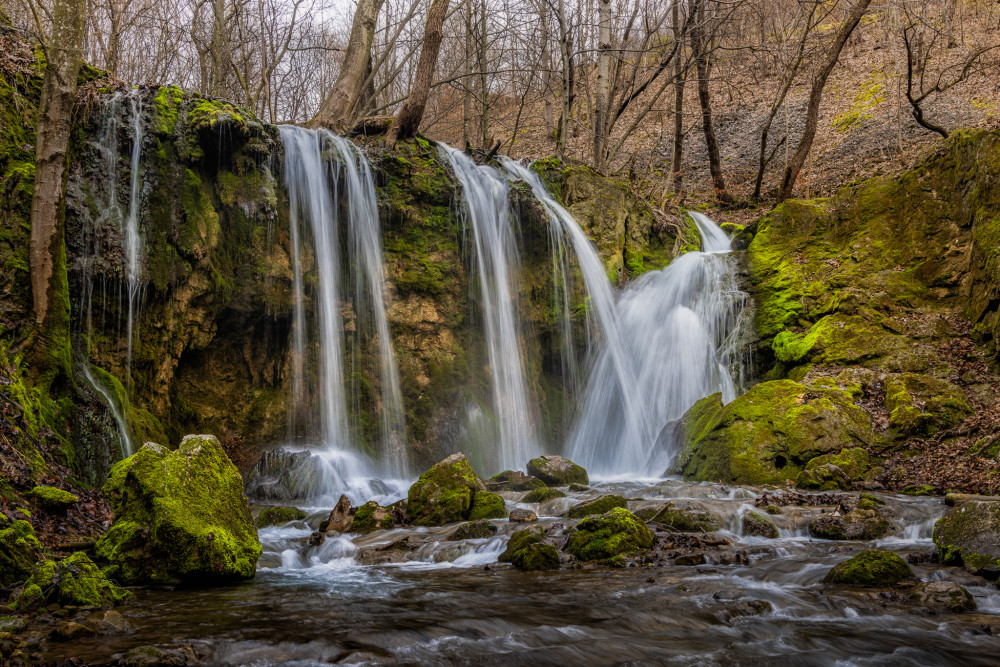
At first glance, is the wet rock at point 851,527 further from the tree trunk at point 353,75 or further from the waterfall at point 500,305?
the tree trunk at point 353,75

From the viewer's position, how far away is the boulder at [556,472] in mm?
10148

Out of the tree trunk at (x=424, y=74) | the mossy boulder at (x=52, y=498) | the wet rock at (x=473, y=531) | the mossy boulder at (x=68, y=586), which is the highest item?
the tree trunk at (x=424, y=74)

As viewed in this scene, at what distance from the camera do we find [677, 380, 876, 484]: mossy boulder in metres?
9.29

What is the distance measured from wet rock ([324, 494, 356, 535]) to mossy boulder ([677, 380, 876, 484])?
5.58 m

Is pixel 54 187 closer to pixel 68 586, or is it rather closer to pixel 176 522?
pixel 176 522

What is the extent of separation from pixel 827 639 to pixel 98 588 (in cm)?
502

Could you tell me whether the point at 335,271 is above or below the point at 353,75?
below

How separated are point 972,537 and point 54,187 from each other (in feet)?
34.2

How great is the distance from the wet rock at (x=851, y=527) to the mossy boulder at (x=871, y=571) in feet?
4.37

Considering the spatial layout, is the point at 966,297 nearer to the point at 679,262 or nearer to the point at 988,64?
the point at 679,262

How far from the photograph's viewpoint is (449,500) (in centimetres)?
795

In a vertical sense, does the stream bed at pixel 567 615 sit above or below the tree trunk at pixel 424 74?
below

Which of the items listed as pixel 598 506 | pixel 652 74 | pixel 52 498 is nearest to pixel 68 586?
pixel 52 498

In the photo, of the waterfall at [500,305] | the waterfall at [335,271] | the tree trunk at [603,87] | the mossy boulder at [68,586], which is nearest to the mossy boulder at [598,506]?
the mossy boulder at [68,586]
